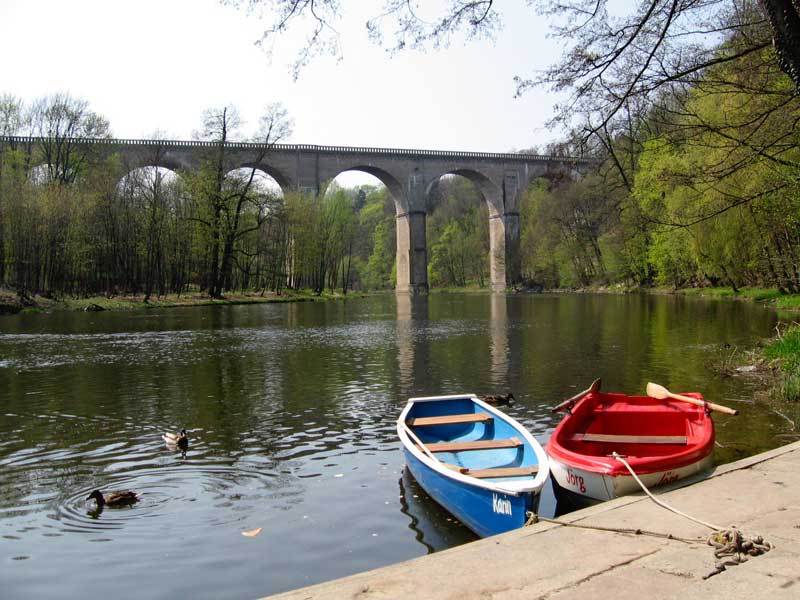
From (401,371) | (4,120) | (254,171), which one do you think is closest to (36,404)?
(401,371)

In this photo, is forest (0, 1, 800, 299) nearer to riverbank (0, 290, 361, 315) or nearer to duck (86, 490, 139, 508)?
riverbank (0, 290, 361, 315)

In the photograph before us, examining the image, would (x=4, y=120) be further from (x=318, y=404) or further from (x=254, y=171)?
(x=318, y=404)

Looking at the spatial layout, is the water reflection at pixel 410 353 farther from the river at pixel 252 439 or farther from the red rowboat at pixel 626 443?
the red rowboat at pixel 626 443

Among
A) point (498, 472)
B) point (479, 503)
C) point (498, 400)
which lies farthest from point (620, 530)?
point (498, 400)

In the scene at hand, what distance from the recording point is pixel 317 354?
1638cm

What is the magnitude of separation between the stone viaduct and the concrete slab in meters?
43.6

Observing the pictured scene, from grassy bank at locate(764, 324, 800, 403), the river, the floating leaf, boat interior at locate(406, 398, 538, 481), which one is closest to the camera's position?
the river

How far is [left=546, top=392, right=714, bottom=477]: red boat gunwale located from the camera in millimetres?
5316

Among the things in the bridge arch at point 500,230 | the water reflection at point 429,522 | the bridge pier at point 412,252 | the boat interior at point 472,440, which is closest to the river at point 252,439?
the water reflection at point 429,522

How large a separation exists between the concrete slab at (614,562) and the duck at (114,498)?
9.46 feet

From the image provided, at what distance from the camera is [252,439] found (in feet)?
26.1

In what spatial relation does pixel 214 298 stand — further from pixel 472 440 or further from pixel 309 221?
pixel 472 440

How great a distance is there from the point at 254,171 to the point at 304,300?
11356 mm

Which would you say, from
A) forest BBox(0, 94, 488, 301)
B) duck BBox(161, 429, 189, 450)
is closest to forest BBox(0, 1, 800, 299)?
forest BBox(0, 94, 488, 301)
